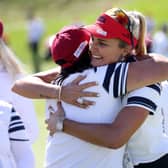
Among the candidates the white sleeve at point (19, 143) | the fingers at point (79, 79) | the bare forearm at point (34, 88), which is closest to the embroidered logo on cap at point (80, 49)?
the fingers at point (79, 79)

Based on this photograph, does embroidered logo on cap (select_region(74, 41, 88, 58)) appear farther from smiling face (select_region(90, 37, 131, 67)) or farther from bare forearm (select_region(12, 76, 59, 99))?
bare forearm (select_region(12, 76, 59, 99))

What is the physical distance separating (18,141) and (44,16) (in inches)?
1595

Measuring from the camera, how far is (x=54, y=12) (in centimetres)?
4528

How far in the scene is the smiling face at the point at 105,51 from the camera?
408cm

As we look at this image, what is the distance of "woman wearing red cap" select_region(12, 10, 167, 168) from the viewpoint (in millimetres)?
3977

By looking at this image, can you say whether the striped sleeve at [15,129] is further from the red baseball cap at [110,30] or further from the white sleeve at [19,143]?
the red baseball cap at [110,30]

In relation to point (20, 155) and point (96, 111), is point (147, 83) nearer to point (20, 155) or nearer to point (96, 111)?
point (96, 111)

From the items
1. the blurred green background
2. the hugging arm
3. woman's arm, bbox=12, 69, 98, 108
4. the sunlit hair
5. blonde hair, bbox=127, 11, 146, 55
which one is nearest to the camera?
the hugging arm

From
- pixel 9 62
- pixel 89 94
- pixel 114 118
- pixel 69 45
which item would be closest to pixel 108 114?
pixel 114 118

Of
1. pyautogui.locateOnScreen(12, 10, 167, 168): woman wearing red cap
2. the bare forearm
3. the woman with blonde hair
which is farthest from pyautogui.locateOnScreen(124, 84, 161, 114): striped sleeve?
the woman with blonde hair

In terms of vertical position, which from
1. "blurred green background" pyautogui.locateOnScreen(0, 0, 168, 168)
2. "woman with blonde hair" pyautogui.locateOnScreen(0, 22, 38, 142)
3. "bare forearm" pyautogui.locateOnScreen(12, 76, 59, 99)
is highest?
"bare forearm" pyautogui.locateOnScreen(12, 76, 59, 99)

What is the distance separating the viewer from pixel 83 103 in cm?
405

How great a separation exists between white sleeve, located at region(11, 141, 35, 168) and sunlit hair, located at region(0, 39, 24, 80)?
136 cm

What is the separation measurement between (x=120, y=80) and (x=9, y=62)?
1712mm
